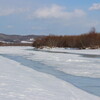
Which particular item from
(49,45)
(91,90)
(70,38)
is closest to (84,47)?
(70,38)

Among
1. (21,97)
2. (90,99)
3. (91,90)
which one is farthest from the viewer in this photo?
(91,90)

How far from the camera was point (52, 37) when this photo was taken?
107812 millimetres

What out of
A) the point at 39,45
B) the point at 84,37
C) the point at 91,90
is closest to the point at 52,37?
the point at 39,45

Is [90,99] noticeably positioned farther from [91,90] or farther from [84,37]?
[84,37]

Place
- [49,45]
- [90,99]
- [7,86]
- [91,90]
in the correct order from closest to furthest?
[90,99] → [7,86] → [91,90] → [49,45]

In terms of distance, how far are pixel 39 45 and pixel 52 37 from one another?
6433 mm

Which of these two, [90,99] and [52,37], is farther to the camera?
[52,37]

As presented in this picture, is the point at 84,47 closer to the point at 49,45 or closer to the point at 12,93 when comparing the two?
the point at 49,45

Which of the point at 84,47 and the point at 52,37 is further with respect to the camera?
the point at 52,37

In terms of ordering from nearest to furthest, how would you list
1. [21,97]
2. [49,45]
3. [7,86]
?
[21,97] → [7,86] → [49,45]

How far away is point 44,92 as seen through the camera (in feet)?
31.1

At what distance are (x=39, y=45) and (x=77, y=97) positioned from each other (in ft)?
315

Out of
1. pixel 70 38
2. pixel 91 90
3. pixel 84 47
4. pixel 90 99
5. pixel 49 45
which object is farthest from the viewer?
pixel 49 45

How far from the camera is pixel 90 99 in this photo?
886 cm
